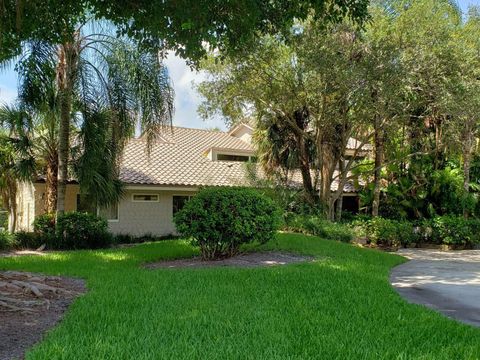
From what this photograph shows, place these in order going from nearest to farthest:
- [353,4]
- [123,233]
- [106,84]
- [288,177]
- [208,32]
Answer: [208,32] < [353,4] < [106,84] < [123,233] < [288,177]

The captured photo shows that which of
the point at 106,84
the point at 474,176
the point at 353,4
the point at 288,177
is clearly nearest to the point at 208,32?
the point at 353,4

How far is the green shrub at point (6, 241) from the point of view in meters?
15.6

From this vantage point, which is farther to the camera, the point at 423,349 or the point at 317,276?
the point at 317,276

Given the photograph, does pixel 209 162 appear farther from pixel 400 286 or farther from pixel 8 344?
pixel 8 344

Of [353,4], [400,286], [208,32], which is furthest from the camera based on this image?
[400,286]

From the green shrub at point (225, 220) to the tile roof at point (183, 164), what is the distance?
28.0 ft

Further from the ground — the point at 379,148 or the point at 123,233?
the point at 379,148

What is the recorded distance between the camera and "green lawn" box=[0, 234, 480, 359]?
4676 mm

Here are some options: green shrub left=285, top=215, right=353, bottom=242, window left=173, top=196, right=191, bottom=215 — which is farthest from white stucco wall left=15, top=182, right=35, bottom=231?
green shrub left=285, top=215, right=353, bottom=242

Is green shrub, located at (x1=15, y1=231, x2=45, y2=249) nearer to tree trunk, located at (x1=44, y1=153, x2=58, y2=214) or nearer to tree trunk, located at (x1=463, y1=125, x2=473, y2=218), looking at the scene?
tree trunk, located at (x1=44, y1=153, x2=58, y2=214)

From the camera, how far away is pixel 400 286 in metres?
9.53

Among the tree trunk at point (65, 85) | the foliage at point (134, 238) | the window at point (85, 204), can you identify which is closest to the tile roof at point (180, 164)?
the window at point (85, 204)

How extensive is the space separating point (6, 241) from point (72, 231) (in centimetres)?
199

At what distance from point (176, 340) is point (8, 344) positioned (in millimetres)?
1672
